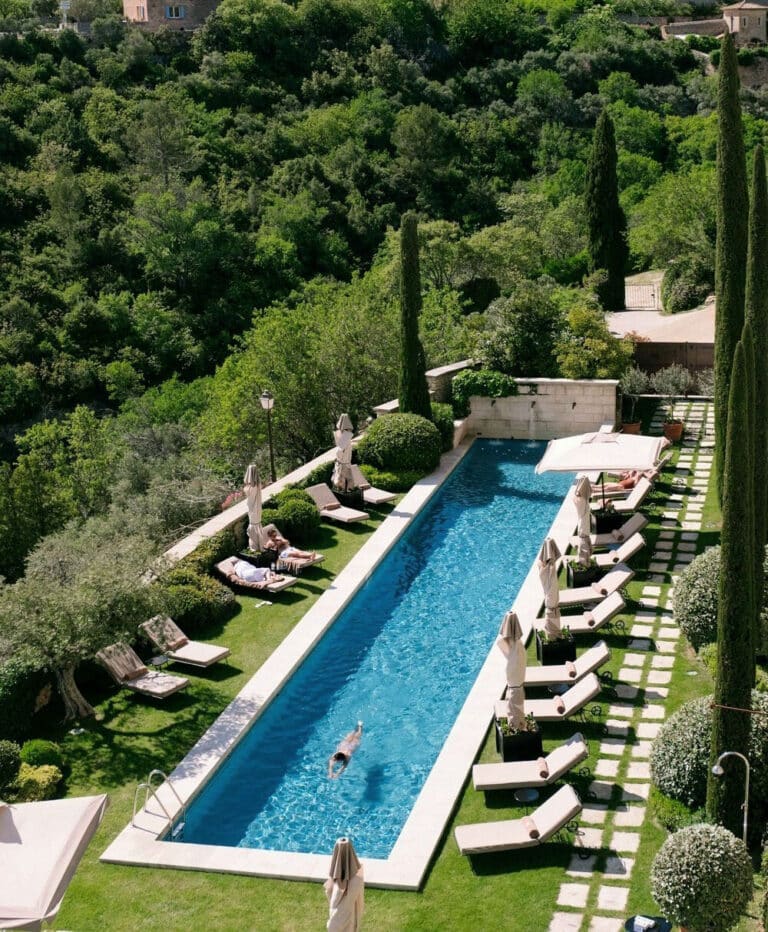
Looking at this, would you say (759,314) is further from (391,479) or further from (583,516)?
(391,479)

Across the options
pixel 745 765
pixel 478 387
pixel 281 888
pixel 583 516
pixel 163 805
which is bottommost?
pixel 281 888

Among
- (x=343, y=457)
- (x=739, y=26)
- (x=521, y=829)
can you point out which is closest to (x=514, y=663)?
(x=521, y=829)

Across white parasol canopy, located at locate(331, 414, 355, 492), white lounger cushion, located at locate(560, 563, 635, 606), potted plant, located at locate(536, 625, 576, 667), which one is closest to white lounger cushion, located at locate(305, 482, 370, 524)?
white parasol canopy, located at locate(331, 414, 355, 492)

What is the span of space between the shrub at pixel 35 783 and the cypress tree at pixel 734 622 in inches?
325

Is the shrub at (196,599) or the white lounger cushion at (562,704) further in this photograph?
the shrub at (196,599)

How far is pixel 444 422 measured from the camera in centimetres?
3059

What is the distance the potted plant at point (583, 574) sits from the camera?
71.2ft

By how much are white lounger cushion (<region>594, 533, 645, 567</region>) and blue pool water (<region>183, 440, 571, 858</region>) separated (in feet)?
5.39

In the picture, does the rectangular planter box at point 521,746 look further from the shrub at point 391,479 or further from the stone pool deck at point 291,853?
the shrub at point 391,479

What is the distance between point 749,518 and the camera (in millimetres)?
13383

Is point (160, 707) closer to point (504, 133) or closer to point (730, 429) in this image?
point (730, 429)

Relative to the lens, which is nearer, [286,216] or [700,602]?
[700,602]

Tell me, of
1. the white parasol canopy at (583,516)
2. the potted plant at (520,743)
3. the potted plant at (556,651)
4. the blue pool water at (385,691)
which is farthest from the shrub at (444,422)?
the potted plant at (520,743)

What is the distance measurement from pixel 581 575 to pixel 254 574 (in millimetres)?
5883
